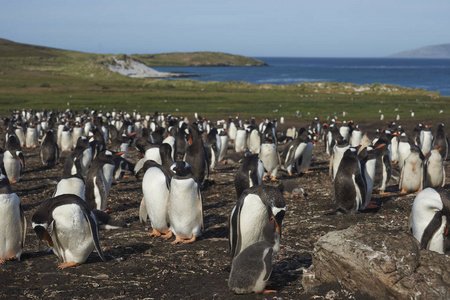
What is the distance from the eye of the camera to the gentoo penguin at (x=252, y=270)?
5645mm

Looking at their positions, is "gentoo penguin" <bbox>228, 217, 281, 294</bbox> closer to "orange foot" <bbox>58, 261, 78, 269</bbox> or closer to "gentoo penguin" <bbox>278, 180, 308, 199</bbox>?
"orange foot" <bbox>58, 261, 78, 269</bbox>

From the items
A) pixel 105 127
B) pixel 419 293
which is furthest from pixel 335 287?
pixel 105 127

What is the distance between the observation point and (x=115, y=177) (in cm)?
1398

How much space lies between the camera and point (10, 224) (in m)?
7.10

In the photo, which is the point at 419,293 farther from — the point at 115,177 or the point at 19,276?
the point at 115,177

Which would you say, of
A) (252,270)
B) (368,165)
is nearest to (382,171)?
(368,165)

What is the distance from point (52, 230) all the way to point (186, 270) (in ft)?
6.41

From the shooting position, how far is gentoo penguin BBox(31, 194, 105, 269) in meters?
6.66

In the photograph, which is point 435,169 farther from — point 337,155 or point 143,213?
point 143,213

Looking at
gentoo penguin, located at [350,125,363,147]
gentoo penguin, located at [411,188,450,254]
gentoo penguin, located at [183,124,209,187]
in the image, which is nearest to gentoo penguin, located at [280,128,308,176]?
gentoo penguin, located at [183,124,209,187]

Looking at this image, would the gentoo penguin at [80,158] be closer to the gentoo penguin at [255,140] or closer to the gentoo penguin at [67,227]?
the gentoo penguin at [67,227]

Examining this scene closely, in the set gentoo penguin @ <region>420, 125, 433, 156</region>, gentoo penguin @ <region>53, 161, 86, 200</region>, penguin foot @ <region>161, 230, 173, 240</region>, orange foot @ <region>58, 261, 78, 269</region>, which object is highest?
gentoo penguin @ <region>53, 161, 86, 200</region>

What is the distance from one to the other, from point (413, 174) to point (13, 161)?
11.1 metres

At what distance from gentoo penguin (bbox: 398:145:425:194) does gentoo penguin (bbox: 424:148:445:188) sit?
339 millimetres
